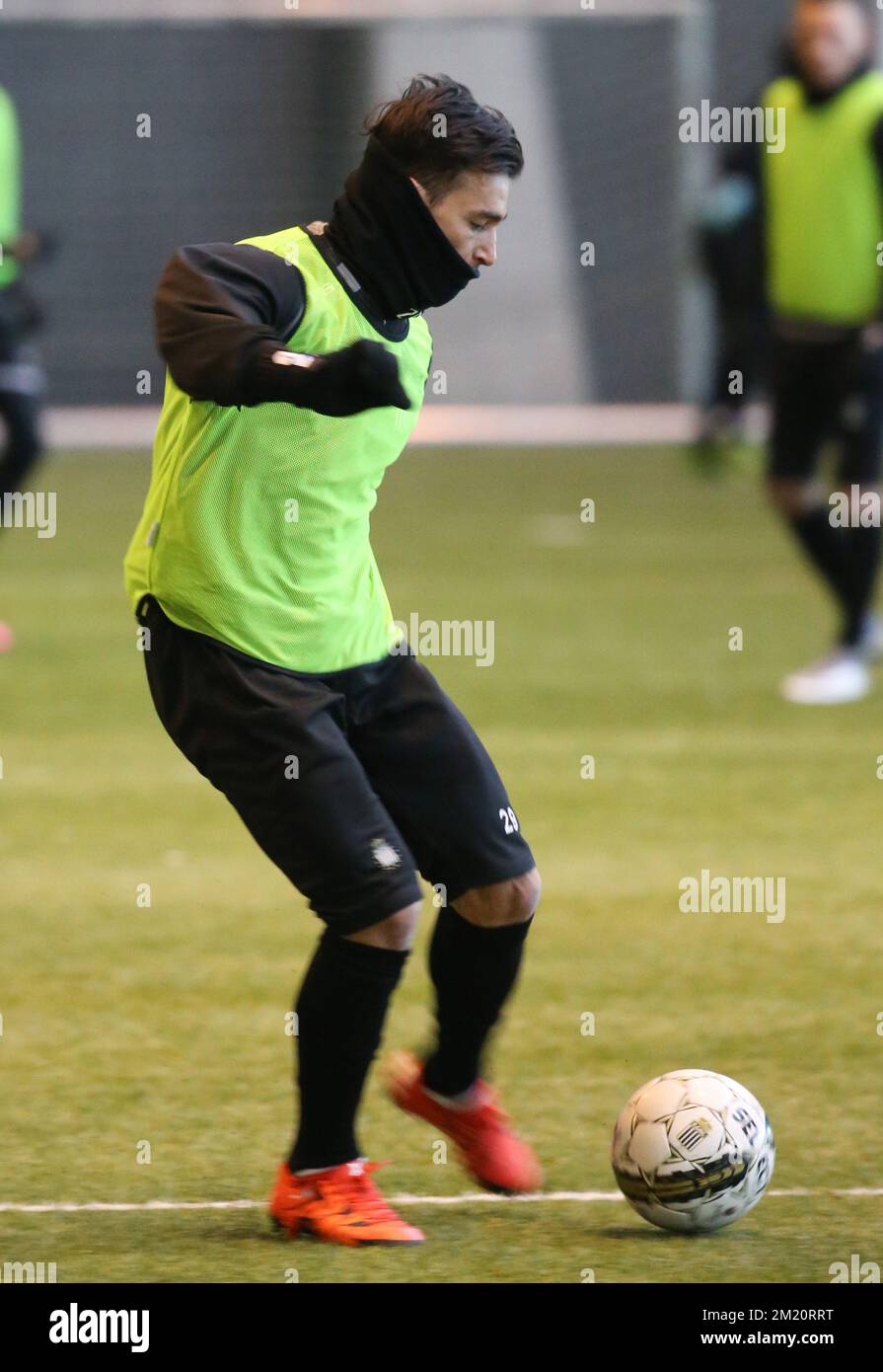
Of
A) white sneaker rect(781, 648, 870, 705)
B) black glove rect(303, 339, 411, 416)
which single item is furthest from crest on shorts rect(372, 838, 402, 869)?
white sneaker rect(781, 648, 870, 705)

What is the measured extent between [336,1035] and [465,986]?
0.32 metres

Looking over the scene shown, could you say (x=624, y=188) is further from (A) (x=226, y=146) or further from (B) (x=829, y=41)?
(B) (x=829, y=41)

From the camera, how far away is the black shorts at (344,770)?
3.53 metres

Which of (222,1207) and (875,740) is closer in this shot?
(222,1207)

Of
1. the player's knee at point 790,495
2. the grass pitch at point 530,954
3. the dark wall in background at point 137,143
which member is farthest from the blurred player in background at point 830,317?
the dark wall in background at point 137,143

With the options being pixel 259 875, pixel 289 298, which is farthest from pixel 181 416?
pixel 259 875

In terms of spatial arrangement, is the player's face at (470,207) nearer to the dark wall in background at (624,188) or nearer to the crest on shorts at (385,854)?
the crest on shorts at (385,854)

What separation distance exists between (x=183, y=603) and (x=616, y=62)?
17.8m

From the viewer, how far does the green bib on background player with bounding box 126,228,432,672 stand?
11.6 ft

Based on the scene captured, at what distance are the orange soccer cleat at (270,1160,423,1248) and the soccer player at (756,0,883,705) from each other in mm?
5107

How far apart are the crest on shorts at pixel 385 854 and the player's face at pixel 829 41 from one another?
551cm

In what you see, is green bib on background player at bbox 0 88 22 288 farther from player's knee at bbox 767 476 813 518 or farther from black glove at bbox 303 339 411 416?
black glove at bbox 303 339 411 416

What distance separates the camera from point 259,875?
6281mm
